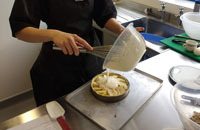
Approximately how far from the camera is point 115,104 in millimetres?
762

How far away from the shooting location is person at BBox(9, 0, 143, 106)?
2.91ft

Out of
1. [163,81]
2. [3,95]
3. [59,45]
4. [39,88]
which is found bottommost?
[3,95]

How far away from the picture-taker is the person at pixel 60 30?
0.89m

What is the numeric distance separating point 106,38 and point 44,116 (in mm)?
966

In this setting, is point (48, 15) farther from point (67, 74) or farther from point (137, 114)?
Answer: point (137, 114)

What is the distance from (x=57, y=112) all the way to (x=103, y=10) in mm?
631

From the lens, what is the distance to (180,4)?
156 cm

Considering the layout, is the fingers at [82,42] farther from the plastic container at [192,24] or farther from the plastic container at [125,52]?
the plastic container at [192,24]

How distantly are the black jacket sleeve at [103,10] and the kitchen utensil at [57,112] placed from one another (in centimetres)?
58

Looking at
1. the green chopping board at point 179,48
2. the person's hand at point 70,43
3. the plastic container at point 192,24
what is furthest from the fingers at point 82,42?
the plastic container at point 192,24

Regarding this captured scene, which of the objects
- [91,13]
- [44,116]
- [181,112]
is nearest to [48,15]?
[91,13]

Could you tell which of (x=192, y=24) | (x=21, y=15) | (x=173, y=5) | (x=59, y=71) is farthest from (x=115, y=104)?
(x=173, y=5)

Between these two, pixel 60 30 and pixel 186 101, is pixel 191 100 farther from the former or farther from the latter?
pixel 60 30

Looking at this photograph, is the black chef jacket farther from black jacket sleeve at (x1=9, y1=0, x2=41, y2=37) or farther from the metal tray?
the metal tray
